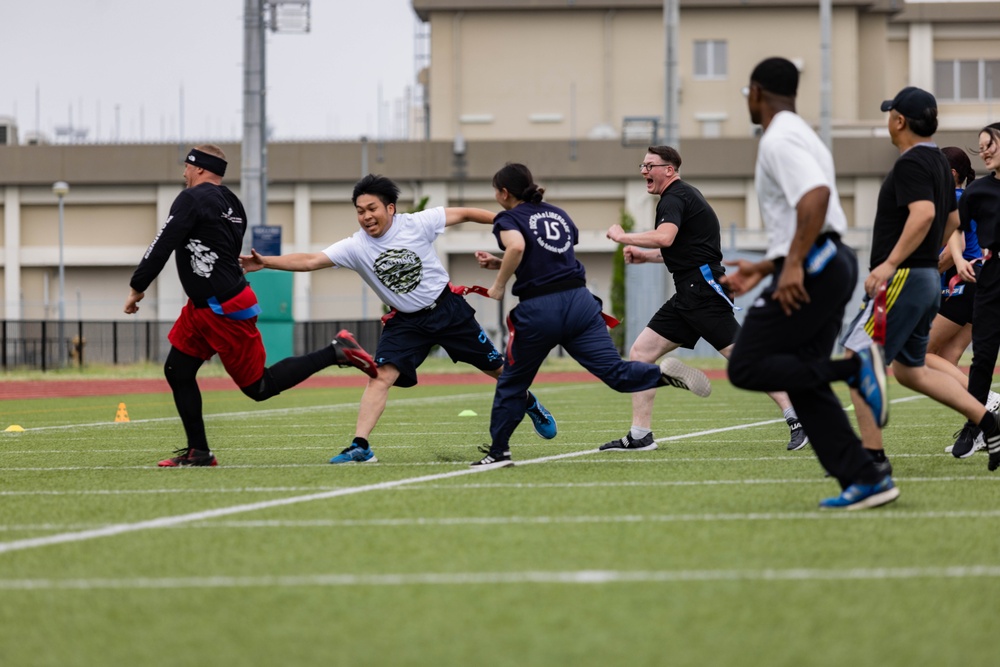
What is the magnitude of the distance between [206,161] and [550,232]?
233cm

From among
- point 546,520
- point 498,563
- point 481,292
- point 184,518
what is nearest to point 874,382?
point 546,520

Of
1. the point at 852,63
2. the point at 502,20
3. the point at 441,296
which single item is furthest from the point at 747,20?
the point at 441,296

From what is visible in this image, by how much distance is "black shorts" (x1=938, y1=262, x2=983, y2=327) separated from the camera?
31.3ft

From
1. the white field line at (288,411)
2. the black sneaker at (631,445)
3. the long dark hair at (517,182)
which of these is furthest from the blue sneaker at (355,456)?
the white field line at (288,411)

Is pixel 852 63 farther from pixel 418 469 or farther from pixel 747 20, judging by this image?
pixel 418 469

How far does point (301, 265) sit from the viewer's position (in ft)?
30.1

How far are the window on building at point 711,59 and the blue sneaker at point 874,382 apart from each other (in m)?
49.5

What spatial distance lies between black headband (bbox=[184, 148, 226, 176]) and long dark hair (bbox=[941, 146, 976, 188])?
15.9 feet

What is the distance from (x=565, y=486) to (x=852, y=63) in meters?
49.2

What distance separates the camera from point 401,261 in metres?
9.03

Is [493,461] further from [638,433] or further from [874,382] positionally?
[874,382]

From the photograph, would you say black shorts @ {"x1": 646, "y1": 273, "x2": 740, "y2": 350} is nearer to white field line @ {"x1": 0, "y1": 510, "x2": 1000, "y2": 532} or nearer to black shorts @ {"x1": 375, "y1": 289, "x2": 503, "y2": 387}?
black shorts @ {"x1": 375, "y1": 289, "x2": 503, "y2": 387}

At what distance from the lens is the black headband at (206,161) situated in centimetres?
890

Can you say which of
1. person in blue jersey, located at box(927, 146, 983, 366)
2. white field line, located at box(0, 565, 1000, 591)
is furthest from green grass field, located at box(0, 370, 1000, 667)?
person in blue jersey, located at box(927, 146, 983, 366)
